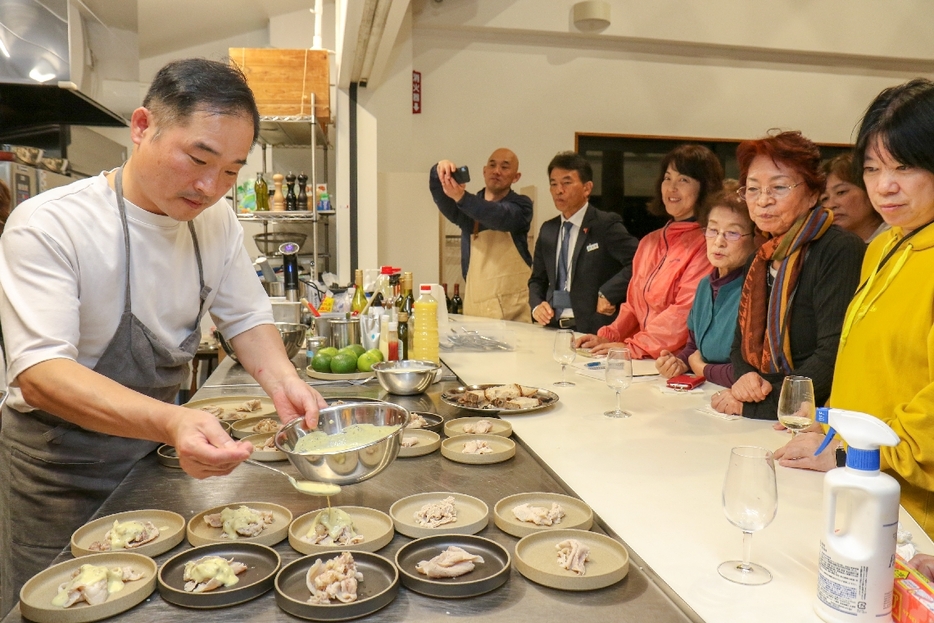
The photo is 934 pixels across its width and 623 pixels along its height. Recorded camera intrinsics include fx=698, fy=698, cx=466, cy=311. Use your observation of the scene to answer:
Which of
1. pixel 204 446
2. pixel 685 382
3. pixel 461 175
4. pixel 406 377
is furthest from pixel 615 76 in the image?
pixel 204 446

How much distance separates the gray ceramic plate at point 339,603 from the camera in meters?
0.98

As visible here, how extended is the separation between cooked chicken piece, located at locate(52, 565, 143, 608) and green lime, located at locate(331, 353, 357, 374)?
1.46 meters

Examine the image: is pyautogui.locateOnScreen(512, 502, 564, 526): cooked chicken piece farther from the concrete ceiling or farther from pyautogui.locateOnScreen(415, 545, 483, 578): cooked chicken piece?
the concrete ceiling

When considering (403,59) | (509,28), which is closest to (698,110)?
(509,28)

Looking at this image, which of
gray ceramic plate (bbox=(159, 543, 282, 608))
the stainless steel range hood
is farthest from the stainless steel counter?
the stainless steel range hood

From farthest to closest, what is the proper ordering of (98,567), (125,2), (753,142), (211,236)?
1. (125,2)
2. (753,142)
3. (211,236)
4. (98,567)

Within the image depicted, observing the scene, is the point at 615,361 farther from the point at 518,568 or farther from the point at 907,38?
the point at 907,38

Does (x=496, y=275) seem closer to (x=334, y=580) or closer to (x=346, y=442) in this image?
(x=346, y=442)

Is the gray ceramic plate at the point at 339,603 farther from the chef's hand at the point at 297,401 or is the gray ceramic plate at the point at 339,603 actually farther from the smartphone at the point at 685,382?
the smartphone at the point at 685,382

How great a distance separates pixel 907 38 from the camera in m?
6.89

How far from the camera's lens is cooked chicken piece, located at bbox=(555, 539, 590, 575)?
3.63 feet

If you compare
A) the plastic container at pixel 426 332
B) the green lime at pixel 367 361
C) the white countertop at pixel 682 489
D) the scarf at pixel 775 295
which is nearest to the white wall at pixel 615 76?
the plastic container at pixel 426 332

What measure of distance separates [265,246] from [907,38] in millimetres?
6471

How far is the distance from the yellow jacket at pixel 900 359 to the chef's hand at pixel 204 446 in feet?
4.15
